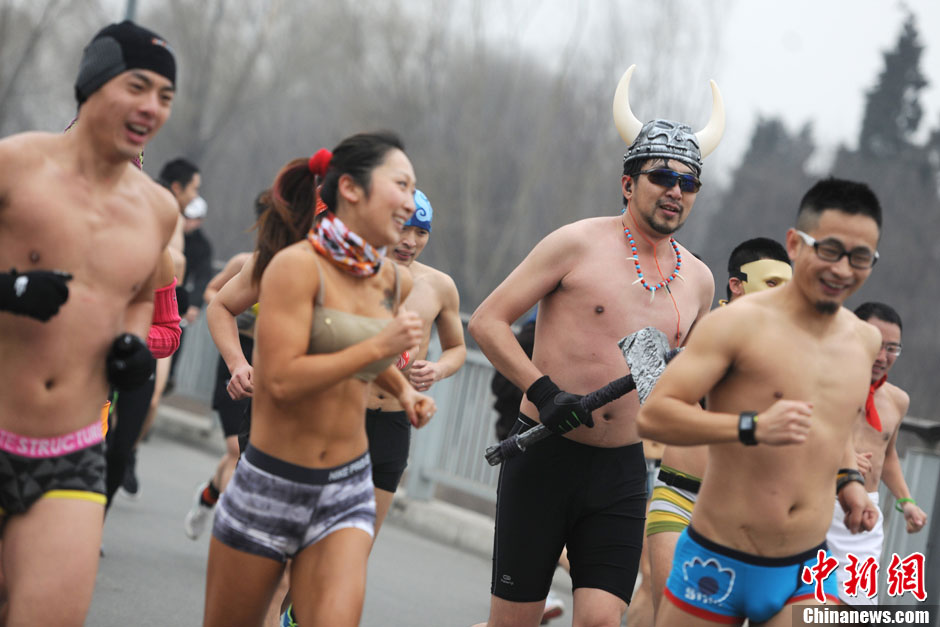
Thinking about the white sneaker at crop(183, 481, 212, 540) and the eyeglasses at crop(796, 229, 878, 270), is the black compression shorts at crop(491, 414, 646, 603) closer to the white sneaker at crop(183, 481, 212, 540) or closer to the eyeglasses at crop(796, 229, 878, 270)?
the eyeglasses at crop(796, 229, 878, 270)

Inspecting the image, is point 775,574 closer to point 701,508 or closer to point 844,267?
point 701,508

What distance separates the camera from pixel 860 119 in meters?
39.7

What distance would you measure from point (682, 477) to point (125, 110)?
127 inches

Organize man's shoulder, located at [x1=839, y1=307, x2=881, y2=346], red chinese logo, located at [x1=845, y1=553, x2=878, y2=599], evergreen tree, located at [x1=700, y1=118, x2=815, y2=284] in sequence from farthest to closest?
evergreen tree, located at [x1=700, y1=118, x2=815, y2=284] < red chinese logo, located at [x1=845, y1=553, x2=878, y2=599] < man's shoulder, located at [x1=839, y1=307, x2=881, y2=346]

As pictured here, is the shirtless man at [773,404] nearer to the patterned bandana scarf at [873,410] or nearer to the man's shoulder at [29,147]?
the man's shoulder at [29,147]

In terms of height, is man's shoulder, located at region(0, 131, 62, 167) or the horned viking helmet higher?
the horned viking helmet

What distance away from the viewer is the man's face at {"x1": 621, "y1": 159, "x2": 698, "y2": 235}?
5.28m

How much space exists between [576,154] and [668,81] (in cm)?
457

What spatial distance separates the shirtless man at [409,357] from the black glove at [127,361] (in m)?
1.99

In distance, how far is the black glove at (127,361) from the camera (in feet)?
12.5

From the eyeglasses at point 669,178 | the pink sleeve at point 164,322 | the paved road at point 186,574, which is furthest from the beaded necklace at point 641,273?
the paved road at point 186,574

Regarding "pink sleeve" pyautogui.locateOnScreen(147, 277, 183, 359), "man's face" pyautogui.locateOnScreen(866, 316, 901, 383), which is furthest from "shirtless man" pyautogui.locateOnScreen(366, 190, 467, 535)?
"man's face" pyautogui.locateOnScreen(866, 316, 901, 383)

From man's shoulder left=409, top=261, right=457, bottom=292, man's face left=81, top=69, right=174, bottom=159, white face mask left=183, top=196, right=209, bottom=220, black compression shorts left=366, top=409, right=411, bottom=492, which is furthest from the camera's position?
white face mask left=183, top=196, right=209, bottom=220

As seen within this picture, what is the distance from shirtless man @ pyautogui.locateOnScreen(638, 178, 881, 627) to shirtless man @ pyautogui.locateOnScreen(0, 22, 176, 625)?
5.73 ft
